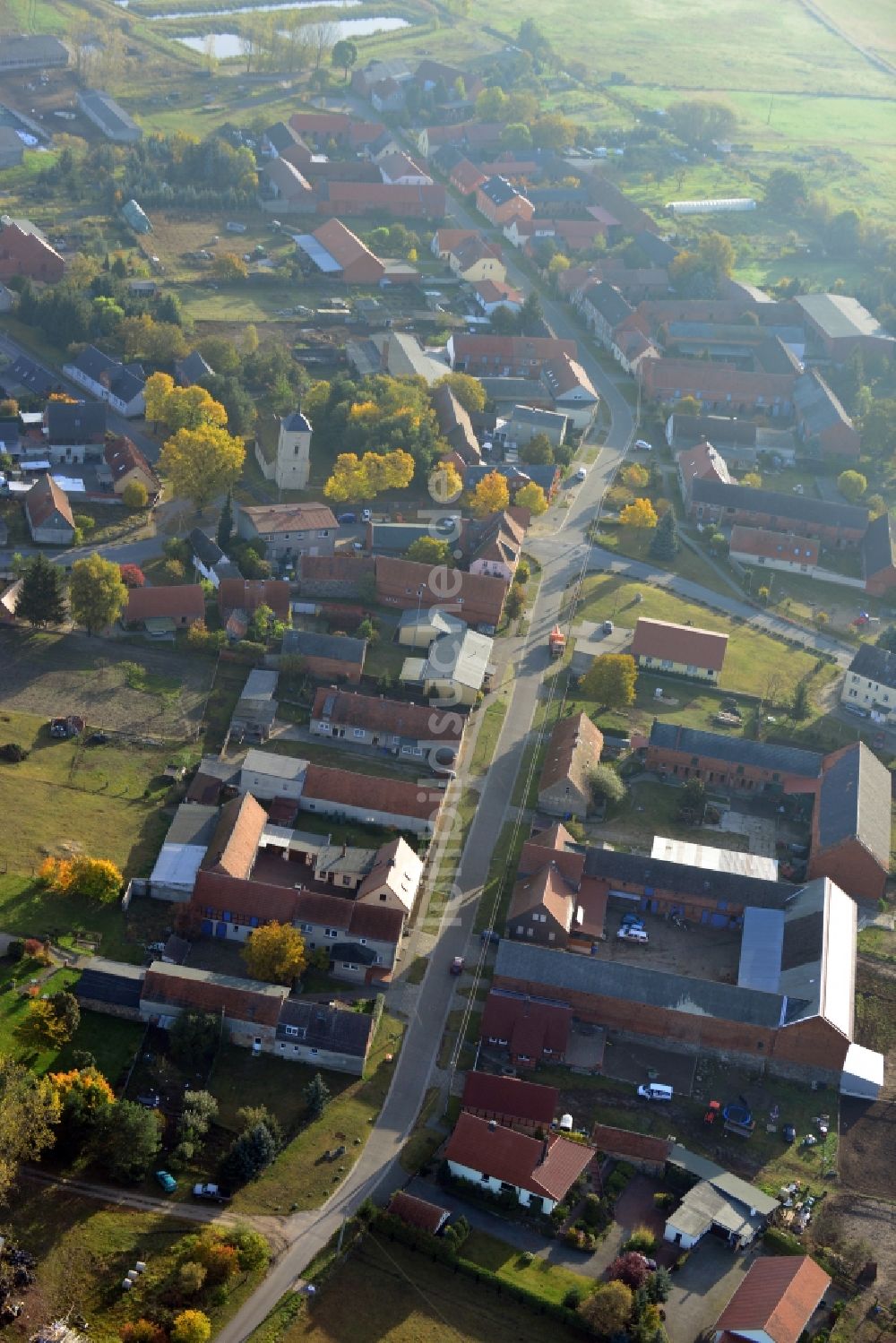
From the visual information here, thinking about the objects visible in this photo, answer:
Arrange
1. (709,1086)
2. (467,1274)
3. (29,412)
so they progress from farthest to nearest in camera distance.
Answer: (29,412), (709,1086), (467,1274)

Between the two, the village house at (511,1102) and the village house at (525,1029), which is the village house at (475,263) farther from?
the village house at (511,1102)

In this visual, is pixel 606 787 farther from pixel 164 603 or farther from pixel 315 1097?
pixel 164 603

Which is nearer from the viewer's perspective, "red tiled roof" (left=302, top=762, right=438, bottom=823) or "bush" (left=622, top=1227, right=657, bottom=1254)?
"bush" (left=622, top=1227, right=657, bottom=1254)

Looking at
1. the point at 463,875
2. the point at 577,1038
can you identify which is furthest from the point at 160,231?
the point at 577,1038

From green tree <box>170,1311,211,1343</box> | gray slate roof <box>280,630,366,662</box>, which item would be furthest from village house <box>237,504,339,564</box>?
green tree <box>170,1311,211,1343</box>

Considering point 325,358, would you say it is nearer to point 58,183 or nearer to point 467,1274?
point 58,183

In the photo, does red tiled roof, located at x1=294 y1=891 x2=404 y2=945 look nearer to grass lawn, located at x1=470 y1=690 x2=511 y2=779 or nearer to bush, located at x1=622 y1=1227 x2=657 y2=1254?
grass lawn, located at x1=470 y1=690 x2=511 y2=779

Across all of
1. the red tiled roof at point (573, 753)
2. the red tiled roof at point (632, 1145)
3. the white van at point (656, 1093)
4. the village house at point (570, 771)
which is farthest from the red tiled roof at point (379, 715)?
the red tiled roof at point (632, 1145)
